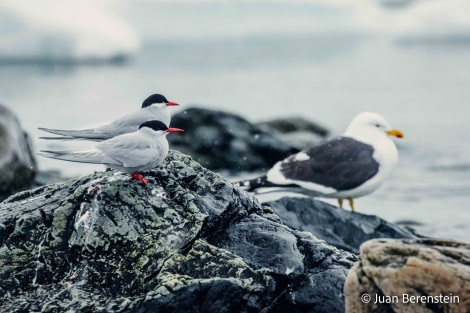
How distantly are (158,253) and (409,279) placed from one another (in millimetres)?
1239

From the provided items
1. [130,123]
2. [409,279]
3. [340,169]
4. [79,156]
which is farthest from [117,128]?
[409,279]

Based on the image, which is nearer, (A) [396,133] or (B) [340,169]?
(B) [340,169]

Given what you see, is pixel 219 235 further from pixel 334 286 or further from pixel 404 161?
pixel 404 161

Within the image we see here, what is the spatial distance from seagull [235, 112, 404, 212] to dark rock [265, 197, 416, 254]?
2.45 ft

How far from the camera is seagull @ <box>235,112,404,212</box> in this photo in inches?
281

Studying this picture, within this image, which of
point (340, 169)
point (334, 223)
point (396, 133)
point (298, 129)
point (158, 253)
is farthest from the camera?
point (298, 129)

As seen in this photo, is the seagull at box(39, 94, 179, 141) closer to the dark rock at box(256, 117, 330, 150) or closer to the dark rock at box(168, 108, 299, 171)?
the dark rock at box(168, 108, 299, 171)

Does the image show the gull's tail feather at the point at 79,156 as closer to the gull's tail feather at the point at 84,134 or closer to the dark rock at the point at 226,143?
the gull's tail feather at the point at 84,134

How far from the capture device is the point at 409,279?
11.3ft

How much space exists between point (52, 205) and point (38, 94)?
13.9 m

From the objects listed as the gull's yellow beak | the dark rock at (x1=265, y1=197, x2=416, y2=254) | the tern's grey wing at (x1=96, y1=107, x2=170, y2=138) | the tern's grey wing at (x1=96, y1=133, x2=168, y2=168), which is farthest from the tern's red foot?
the gull's yellow beak

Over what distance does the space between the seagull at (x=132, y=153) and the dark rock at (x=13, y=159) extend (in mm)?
3581

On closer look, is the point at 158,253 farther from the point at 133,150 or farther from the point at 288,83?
the point at 288,83

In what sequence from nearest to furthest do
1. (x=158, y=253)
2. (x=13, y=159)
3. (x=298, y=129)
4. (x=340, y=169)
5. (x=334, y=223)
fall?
1. (x=158, y=253)
2. (x=334, y=223)
3. (x=340, y=169)
4. (x=13, y=159)
5. (x=298, y=129)
